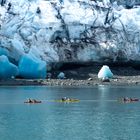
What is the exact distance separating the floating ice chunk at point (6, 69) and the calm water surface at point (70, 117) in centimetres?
617

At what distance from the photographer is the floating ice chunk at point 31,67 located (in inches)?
1964

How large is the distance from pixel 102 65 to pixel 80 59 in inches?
100

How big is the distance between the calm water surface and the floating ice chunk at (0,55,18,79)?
6.17m

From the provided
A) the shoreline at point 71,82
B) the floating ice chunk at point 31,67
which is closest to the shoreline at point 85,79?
the shoreline at point 71,82

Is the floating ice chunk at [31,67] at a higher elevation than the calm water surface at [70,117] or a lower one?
higher

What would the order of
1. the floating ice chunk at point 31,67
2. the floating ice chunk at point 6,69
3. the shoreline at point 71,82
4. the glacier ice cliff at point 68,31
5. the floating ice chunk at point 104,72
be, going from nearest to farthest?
1. the floating ice chunk at point 6,69
2. the floating ice chunk at point 31,67
3. the shoreline at point 71,82
4. the floating ice chunk at point 104,72
5. the glacier ice cliff at point 68,31

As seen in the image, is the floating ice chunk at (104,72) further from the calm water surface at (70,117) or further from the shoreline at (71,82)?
the calm water surface at (70,117)

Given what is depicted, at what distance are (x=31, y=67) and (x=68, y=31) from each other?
4.92 m

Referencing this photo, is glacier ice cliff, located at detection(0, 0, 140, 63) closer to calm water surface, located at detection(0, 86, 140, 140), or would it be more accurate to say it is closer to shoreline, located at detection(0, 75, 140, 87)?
shoreline, located at detection(0, 75, 140, 87)

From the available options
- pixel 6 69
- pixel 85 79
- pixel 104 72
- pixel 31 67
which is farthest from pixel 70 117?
pixel 85 79

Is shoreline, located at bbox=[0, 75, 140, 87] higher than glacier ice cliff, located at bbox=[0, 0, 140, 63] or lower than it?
lower

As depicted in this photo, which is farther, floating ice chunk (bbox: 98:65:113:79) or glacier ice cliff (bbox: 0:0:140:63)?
glacier ice cliff (bbox: 0:0:140:63)

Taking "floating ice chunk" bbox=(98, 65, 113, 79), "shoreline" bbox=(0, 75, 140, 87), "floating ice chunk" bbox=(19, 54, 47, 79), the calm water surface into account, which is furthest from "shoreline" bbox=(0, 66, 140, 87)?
the calm water surface

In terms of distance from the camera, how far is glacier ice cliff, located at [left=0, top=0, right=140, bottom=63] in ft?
171
